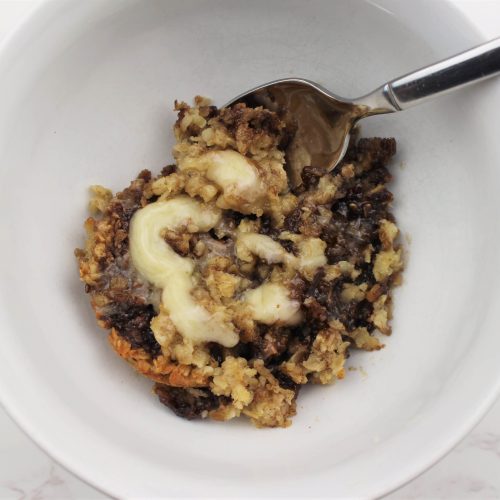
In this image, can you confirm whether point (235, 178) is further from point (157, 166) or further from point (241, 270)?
point (157, 166)

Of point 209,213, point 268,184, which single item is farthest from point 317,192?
point 209,213

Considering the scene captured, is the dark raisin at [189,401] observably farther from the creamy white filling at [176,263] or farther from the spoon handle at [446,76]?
the spoon handle at [446,76]

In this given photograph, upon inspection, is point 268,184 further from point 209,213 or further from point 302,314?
point 302,314

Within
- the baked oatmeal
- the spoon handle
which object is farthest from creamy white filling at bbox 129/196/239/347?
the spoon handle

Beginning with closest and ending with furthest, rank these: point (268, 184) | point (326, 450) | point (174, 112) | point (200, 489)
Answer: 1. point (200, 489)
2. point (326, 450)
3. point (268, 184)
4. point (174, 112)

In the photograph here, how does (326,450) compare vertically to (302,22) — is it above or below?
below

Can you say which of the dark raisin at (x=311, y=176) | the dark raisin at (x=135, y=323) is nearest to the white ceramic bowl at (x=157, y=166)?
the dark raisin at (x=135, y=323)
